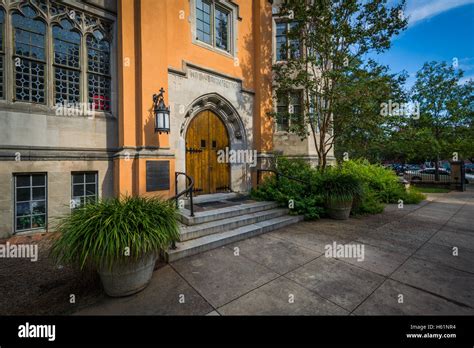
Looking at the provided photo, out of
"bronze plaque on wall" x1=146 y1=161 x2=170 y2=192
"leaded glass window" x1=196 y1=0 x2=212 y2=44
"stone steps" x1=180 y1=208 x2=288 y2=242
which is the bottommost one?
"stone steps" x1=180 y1=208 x2=288 y2=242

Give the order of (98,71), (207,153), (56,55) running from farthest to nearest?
1. (207,153)
2. (98,71)
3. (56,55)

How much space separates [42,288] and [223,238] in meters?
3.04

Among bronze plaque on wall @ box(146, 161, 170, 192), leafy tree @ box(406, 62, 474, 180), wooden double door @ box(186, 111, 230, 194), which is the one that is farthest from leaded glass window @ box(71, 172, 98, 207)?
leafy tree @ box(406, 62, 474, 180)

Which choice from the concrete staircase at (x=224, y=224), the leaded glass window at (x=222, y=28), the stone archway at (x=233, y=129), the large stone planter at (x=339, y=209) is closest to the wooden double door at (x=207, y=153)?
the stone archway at (x=233, y=129)

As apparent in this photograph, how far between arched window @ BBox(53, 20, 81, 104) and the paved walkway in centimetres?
562

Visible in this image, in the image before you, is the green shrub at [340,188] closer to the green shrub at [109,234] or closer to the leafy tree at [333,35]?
the leafy tree at [333,35]

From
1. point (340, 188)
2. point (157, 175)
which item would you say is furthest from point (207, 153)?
point (340, 188)

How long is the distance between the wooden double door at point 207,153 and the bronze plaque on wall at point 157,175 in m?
1.12

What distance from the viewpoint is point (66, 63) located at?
19.0 feet

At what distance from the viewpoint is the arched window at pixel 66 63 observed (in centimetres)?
569

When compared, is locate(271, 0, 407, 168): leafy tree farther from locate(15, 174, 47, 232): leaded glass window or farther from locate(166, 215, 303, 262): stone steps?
locate(15, 174, 47, 232): leaded glass window

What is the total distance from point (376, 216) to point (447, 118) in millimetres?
16503

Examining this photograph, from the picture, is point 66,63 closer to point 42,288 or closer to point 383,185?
point 42,288

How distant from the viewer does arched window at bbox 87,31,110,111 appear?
6.14 m
